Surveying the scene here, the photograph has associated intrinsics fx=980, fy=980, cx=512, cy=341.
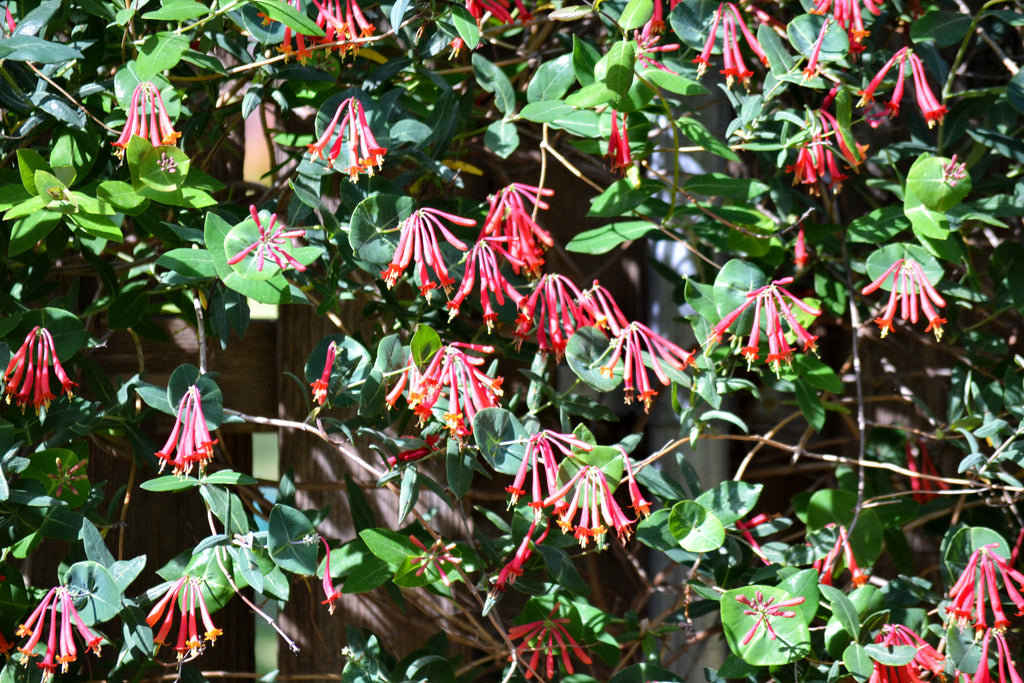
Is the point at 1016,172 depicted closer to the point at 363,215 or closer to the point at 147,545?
the point at 363,215

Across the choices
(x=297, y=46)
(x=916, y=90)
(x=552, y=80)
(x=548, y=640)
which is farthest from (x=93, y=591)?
(x=916, y=90)

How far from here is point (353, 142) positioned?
80cm

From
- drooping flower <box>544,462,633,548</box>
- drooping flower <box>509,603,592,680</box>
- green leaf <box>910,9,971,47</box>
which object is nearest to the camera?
drooping flower <box>544,462,633,548</box>

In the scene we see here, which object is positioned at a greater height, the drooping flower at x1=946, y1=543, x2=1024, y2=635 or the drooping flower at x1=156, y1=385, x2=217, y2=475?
the drooping flower at x1=156, y1=385, x2=217, y2=475

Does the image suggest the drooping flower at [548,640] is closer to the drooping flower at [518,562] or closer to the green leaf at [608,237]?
the drooping flower at [518,562]

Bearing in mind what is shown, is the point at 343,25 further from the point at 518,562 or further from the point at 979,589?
the point at 979,589

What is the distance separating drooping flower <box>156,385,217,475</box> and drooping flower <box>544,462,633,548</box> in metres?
0.29

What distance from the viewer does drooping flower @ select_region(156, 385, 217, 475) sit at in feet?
2.64

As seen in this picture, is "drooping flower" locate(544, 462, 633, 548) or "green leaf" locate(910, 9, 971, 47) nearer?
"drooping flower" locate(544, 462, 633, 548)

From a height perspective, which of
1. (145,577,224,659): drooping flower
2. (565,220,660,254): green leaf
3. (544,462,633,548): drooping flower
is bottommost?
(145,577,224,659): drooping flower

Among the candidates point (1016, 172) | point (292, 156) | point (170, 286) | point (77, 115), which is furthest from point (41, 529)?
point (1016, 172)

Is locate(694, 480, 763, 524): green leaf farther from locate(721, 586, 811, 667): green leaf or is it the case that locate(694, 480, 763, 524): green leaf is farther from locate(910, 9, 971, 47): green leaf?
locate(910, 9, 971, 47): green leaf

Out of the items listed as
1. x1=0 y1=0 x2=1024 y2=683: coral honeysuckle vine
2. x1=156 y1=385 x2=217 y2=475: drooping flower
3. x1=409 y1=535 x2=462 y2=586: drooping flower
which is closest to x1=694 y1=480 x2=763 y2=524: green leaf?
x1=0 y1=0 x2=1024 y2=683: coral honeysuckle vine

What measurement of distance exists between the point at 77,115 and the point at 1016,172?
928 millimetres
